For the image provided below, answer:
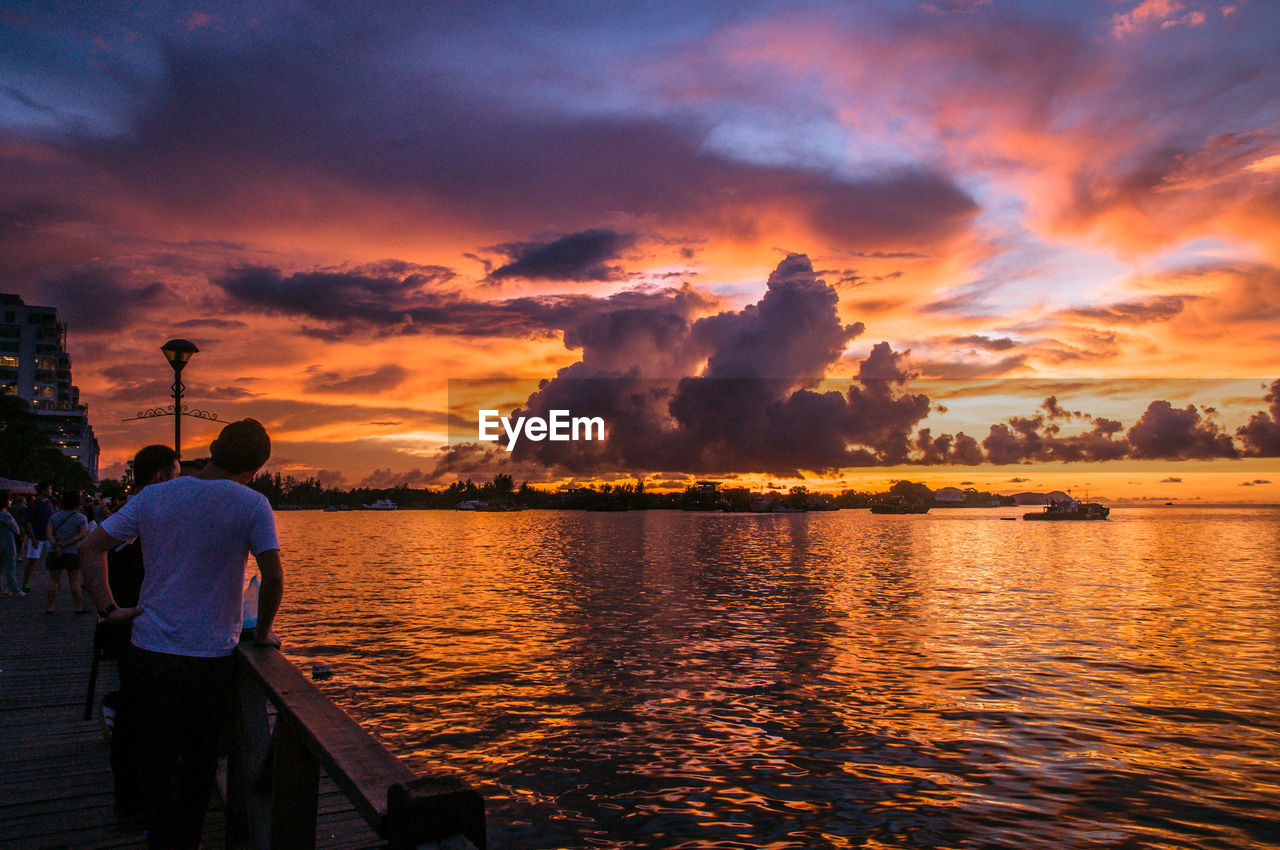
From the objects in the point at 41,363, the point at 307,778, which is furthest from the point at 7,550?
the point at 41,363

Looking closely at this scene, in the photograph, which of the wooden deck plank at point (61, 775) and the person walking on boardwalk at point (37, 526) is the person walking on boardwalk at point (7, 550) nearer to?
the person walking on boardwalk at point (37, 526)

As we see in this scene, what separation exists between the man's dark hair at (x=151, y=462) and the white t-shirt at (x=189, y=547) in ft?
5.55

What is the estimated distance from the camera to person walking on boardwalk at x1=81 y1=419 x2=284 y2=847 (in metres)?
5.14

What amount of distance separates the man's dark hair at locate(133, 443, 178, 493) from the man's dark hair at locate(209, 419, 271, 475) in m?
1.68

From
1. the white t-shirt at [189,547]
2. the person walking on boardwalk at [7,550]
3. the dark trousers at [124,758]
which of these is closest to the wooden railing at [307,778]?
the white t-shirt at [189,547]

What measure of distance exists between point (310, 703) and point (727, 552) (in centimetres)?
7861

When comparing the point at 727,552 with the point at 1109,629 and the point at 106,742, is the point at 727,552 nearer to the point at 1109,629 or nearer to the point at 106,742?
the point at 1109,629

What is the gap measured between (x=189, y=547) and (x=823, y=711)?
14.8m

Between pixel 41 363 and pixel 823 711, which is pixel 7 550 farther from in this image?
pixel 41 363

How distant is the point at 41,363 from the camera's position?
7308 inches

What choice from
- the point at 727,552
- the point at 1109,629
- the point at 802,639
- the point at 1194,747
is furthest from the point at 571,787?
the point at 727,552

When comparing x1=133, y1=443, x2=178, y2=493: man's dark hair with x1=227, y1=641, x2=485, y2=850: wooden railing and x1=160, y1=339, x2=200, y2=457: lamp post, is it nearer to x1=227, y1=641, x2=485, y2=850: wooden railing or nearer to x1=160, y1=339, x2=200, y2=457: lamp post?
x1=227, y1=641, x2=485, y2=850: wooden railing

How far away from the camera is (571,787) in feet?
40.5

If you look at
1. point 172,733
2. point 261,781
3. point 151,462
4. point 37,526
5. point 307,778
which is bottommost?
point 261,781
